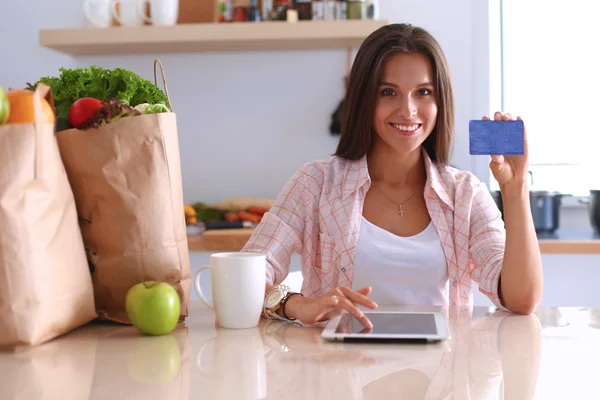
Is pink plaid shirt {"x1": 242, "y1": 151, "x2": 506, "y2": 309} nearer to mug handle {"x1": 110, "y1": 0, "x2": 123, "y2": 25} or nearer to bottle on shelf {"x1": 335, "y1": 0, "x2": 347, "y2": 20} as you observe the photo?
bottle on shelf {"x1": 335, "y1": 0, "x2": 347, "y2": 20}

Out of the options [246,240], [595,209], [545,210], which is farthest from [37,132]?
[595,209]

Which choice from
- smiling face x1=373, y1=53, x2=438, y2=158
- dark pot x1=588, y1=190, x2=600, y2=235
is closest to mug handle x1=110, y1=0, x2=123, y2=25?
smiling face x1=373, y1=53, x2=438, y2=158

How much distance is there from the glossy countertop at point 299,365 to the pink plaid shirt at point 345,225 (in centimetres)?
37

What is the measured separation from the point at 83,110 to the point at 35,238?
8.2 inches

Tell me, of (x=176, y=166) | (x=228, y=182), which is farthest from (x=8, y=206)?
(x=228, y=182)

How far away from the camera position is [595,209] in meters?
2.93

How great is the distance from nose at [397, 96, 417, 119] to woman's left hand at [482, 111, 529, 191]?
0.30m

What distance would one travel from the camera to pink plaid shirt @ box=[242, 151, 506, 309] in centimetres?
157

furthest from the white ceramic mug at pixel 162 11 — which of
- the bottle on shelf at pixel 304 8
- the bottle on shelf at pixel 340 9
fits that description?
the bottle on shelf at pixel 340 9

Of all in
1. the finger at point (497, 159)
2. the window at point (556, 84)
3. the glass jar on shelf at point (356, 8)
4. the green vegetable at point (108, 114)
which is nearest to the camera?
the green vegetable at point (108, 114)

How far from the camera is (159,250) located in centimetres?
113

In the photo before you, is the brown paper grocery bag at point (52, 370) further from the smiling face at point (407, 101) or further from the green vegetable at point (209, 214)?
the green vegetable at point (209, 214)

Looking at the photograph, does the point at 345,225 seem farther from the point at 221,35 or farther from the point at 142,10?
the point at 142,10

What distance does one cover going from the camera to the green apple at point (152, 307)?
110 cm
